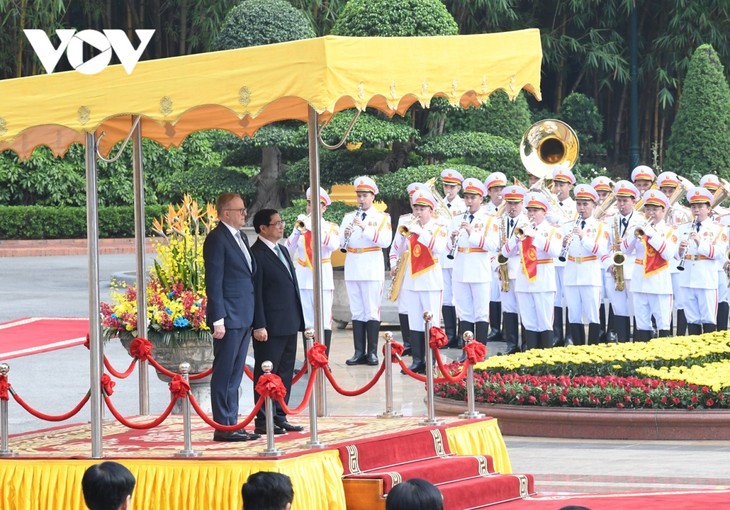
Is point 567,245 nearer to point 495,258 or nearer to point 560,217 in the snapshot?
point 560,217

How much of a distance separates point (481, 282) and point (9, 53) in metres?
20.4

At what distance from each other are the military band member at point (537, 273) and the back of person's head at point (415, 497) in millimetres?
11184

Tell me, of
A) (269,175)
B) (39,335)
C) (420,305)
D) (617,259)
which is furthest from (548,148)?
(39,335)

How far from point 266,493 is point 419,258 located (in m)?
9.99

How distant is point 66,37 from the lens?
9.10m

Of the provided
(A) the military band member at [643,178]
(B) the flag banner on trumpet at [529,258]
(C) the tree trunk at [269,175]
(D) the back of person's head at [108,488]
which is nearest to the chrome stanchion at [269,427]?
(D) the back of person's head at [108,488]

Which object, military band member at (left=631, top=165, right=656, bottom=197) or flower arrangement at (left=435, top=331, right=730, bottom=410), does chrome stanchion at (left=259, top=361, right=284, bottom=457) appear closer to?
flower arrangement at (left=435, top=331, right=730, bottom=410)

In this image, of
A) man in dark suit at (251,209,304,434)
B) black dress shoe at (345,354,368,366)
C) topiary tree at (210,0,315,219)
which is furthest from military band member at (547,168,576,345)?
man in dark suit at (251,209,304,434)

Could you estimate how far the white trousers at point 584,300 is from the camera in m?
17.5

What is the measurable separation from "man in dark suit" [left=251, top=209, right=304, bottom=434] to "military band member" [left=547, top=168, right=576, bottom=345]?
799cm

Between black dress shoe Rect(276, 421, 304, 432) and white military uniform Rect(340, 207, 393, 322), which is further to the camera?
white military uniform Rect(340, 207, 393, 322)

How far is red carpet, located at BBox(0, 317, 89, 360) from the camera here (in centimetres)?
1798

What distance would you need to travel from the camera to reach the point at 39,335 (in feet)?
63.5
